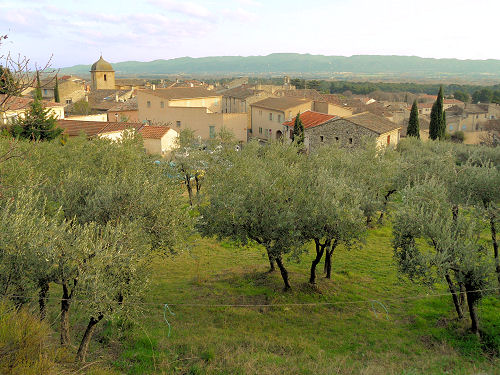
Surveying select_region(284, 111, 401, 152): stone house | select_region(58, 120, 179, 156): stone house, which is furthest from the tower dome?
select_region(284, 111, 401, 152): stone house

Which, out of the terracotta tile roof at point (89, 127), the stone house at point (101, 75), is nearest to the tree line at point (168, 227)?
the terracotta tile roof at point (89, 127)

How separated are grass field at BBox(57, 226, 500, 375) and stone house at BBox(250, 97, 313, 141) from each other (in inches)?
1441

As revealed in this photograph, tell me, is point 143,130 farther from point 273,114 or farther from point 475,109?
point 475,109

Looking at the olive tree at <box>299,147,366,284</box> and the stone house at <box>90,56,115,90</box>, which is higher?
the stone house at <box>90,56,115,90</box>

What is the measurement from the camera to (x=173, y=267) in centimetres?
1892

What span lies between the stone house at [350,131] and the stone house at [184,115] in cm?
1290

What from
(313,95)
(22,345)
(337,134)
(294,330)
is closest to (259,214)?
(294,330)

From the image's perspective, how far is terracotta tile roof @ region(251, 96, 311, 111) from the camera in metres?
54.7

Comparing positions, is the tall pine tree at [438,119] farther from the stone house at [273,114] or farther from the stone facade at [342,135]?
the stone house at [273,114]

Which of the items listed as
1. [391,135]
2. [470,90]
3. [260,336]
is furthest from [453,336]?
[470,90]

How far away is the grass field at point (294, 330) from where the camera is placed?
10758mm

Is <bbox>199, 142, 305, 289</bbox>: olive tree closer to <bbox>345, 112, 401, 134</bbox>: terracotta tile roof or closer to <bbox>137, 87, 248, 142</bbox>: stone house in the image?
<bbox>345, 112, 401, 134</bbox>: terracotta tile roof

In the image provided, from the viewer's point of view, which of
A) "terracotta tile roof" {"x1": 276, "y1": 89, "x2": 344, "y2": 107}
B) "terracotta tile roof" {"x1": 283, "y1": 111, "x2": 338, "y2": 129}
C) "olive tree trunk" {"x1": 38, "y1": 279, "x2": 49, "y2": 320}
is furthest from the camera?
"terracotta tile roof" {"x1": 276, "y1": 89, "x2": 344, "y2": 107}

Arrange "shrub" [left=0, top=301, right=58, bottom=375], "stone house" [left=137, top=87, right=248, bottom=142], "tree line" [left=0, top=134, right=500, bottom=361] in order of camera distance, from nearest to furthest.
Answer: "shrub" [left=0, top=301, right=58, bottom=375] < "tree line" [left=0, top=134, right=500, bottom=361] < "stone house" [left=137, top=87, right=248, bottom=142]
